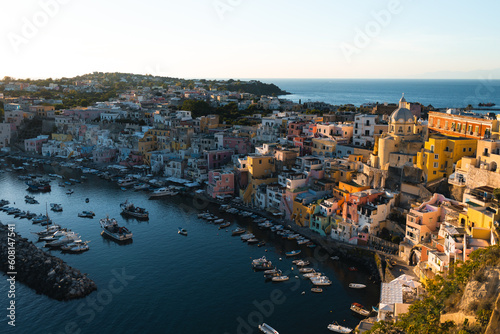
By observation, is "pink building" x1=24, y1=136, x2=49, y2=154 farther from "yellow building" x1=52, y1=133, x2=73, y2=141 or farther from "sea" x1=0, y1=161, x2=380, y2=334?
"sea" x1=0, y1=161, x2=380, y2=334

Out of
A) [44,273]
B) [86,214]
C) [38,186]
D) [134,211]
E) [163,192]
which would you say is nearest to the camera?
[44,273]

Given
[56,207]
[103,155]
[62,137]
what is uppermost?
[62,137]

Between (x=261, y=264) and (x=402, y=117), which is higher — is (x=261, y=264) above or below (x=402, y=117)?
below

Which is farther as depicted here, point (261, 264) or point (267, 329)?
point (261, 264)

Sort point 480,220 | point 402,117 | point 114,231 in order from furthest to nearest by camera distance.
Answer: point 402,117 → point 114,231 → point 480,220

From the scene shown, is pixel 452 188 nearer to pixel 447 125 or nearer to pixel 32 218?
pixel 447 125

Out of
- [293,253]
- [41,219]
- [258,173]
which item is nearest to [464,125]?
[258,173]

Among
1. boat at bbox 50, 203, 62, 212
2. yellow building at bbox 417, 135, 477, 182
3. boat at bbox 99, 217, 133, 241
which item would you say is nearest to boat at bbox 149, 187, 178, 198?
boat at bbox 50, 203, 62, 212

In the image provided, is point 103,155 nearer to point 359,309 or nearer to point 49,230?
point 49,230
